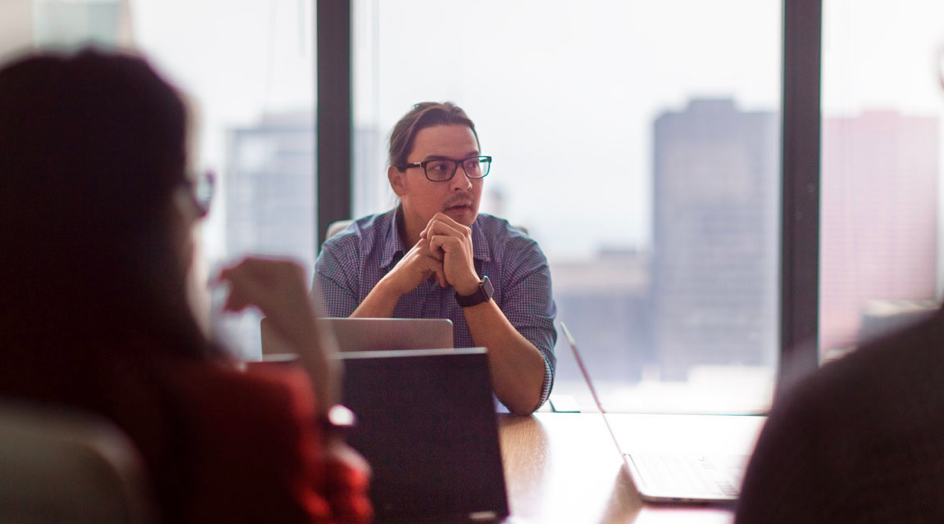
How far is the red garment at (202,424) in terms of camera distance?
1.52ft

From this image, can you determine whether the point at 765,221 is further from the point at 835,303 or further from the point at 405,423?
the point at 405,423

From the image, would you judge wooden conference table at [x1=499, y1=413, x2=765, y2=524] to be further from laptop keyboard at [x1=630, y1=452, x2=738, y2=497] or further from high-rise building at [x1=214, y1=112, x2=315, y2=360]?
high-rise building at [x1=214, y1=112, x2=315, y2=360]

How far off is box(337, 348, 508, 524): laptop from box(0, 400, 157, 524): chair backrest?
0.54 m

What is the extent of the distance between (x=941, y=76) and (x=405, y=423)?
2.45 ft

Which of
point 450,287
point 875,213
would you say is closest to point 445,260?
point 450,287

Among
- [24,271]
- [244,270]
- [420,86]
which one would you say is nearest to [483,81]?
[420,86]

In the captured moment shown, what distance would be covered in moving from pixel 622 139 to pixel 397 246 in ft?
3.60

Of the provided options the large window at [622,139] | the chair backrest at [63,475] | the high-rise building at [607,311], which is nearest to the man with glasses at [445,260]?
the large window at [622,139]

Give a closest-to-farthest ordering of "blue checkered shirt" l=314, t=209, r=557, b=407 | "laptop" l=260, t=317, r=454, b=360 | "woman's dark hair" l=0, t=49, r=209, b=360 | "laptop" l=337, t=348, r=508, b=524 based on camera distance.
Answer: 1. "woman's dark hair" l=0, t=49, r=209, b=360
2. "laptop" l=337, t=348, r=508, b=524
3. "laptop" l=260, t=317, r=454, b=360
4. "blue checkered shirt" l=314, t=209, r=557, b=407

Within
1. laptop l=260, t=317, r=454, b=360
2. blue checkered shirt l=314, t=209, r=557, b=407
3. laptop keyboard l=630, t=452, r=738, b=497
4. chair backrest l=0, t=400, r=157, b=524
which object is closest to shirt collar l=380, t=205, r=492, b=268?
blue checkered shirt l=314, t=209, r=557, b=407

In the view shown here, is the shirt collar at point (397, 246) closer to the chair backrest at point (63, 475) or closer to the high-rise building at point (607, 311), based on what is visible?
the high-rise building at point (607, 311)

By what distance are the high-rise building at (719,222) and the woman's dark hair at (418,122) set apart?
3.03 feet

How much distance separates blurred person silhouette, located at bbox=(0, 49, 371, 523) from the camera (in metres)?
0.47

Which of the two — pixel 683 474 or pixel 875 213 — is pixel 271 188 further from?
pixel 875 213
